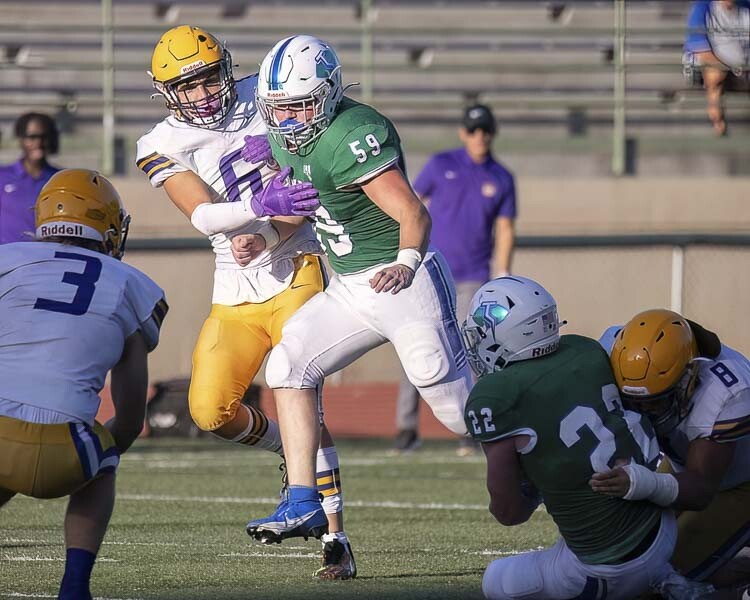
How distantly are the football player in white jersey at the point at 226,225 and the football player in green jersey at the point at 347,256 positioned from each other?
333 millimetres

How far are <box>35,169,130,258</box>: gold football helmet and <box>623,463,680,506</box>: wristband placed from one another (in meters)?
1.62

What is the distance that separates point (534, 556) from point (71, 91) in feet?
34.1

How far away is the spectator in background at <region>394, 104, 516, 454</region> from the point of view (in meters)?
9.27

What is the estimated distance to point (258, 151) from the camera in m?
5.65

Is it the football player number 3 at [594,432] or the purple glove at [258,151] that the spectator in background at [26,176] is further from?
→ the football player number 3 at [594,432]

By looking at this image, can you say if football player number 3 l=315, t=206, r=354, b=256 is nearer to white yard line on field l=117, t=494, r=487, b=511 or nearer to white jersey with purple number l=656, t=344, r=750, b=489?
white jersey with purple number l=656, t=344, r=750, b=489

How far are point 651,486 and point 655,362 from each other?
34 centimetres

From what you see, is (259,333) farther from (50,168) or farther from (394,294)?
(50,168)

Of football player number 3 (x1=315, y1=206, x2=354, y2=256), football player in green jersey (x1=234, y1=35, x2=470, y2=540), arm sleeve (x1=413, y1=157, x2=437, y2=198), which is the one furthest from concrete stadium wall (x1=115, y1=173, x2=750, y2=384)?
football player in green jersey (x1=234, y1=35, x2=470, y2=540)

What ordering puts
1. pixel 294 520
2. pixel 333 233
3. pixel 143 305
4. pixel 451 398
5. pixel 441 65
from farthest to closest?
pixel 441 65 < pixel 333 233 < pixel 451 398 < pixel 294 520 < pixel 143 305

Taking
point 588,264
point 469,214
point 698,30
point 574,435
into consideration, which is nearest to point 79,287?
point 574,435

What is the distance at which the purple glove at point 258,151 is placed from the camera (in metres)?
5.65

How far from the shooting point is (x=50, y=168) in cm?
870

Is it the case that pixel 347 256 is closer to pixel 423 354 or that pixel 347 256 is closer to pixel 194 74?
pixel 423 354
